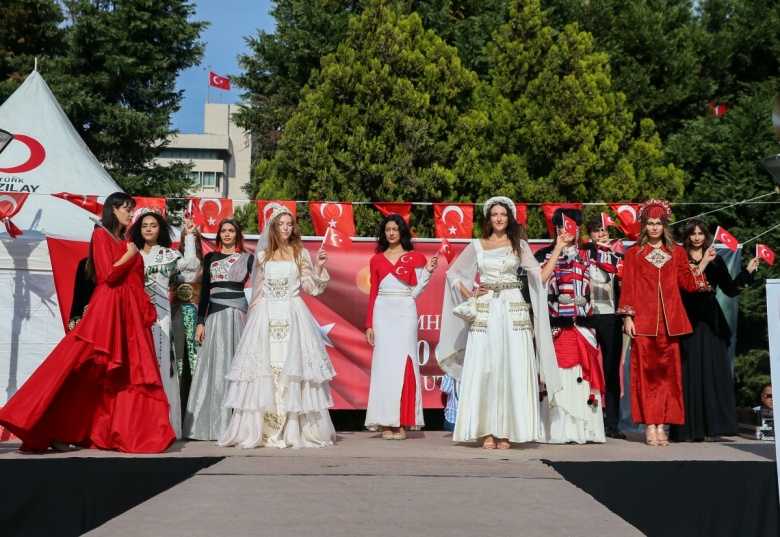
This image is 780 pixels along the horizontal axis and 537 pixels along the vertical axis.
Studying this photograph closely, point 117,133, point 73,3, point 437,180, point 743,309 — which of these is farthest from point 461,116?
point 73,3

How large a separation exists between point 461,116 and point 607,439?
33.2 ft

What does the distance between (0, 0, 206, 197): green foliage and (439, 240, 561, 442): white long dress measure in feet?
44.7

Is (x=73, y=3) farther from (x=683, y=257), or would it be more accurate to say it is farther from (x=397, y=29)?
(x=683, y=257)

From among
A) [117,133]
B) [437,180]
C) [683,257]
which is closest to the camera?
[683,257]

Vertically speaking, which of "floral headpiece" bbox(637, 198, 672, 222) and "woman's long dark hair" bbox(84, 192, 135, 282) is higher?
"floral headpiece" bbox(637, 198, 672, 222)

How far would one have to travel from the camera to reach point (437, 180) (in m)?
16.4

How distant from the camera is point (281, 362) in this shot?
7277 millimetres

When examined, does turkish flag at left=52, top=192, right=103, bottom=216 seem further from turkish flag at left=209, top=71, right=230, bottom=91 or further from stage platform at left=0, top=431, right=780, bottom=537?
turkish flag at left=209, top=71, right=230, bottom=91

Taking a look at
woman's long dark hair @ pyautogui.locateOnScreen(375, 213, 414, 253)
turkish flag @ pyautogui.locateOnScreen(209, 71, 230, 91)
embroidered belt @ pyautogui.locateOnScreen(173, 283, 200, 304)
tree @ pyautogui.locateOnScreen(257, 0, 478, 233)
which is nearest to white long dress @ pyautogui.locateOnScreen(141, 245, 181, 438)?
embroidered belt @ pyautogui.locateOnScreen(173, 283, 200, 304)

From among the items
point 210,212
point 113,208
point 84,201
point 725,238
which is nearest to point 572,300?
point 725,238

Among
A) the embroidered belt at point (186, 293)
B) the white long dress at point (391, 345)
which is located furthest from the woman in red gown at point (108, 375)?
the white long dress at point (391, 345)

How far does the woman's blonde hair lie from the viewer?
7473 millimetres

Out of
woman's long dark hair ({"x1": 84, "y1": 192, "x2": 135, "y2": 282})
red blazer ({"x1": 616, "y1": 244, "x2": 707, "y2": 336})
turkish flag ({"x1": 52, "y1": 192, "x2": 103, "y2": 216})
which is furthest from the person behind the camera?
turkish flag ({"x1": 52, "y1": 192, "x2": 103, "y2": 216})

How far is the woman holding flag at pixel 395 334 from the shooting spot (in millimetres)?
7742
